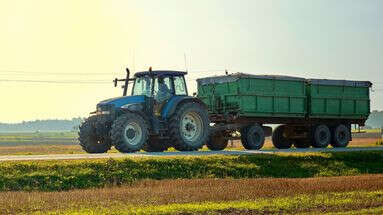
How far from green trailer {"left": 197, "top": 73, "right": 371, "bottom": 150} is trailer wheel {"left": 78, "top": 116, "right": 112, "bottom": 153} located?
17.1ft

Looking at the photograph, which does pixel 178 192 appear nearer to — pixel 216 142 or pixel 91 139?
pixel 91 139

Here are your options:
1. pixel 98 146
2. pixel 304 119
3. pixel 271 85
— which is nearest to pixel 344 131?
pixel 304 119

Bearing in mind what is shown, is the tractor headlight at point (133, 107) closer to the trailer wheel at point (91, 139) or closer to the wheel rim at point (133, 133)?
the wheel rim at point (133, 133)

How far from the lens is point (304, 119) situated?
32.2 meters

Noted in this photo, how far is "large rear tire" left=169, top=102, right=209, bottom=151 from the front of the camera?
84.1 ft

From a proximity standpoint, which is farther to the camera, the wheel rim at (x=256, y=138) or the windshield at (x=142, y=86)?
the wheel rim at (x=256, y=138)

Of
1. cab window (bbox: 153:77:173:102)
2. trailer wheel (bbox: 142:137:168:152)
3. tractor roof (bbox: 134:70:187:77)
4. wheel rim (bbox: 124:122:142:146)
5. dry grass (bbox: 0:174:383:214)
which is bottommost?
dry grass (bbox: 0:174:383:214)

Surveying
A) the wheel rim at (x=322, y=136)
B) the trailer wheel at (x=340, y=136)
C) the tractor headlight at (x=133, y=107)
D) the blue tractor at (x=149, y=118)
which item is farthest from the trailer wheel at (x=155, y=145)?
the trailer wheel at (x=340, y=136)

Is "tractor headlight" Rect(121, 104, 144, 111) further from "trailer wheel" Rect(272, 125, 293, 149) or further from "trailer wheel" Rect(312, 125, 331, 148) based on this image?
"trailer wheel" Rect(312, 125, 331, 148)

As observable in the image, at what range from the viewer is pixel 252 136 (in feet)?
98.0

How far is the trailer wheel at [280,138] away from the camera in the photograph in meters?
32.9

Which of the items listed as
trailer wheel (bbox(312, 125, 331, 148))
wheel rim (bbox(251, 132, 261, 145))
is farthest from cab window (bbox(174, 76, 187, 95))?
trailer wheel (bbox(312, 125, 331, 148))

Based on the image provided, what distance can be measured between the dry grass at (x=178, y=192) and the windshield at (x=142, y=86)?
714 cm

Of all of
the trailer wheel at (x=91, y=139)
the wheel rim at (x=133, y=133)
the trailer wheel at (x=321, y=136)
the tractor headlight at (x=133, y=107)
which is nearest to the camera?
the wheel rim at (x=133, y=133)
